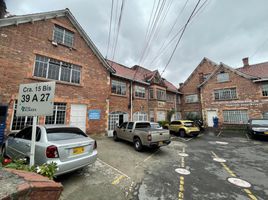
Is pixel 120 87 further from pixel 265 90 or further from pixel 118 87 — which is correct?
pixel 265 90

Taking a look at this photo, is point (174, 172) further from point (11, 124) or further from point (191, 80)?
point (191, 80)

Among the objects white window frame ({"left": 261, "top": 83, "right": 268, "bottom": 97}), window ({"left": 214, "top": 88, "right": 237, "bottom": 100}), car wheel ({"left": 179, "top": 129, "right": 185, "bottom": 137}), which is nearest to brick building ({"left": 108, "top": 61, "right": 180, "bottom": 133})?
car wheel ({"left": 179, "top": 129, "right": 185, "bottom": 137})

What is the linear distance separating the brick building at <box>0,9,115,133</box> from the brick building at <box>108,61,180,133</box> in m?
1.46

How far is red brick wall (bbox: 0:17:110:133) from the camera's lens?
27.0 feet

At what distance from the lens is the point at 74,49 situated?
11.4m

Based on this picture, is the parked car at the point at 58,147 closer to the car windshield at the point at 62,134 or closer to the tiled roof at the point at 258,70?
the car windshield at the point at 62,134

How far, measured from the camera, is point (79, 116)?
11070mm

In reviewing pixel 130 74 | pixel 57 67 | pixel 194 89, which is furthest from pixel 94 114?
pixel 194 89

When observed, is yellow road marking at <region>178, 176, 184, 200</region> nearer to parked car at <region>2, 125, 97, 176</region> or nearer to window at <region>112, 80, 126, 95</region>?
parked car at <region>2, 125, 97, 176</region>

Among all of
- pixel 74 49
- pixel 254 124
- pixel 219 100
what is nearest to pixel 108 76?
pixel 74 49

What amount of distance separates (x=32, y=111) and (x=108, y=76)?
34.0 feet

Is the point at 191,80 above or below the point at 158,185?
above

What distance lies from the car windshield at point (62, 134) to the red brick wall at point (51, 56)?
590 centimetres

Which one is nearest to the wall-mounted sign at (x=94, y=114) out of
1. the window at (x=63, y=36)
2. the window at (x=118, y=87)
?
the window at (x=118, y=87)
